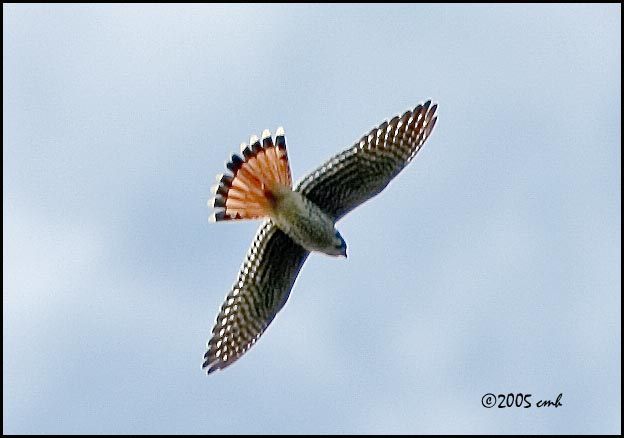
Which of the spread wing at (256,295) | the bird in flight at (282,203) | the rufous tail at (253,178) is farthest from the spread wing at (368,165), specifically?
the spread wing at (256,295)

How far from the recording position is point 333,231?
13.4 m

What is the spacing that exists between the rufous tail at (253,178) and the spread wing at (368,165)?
409 mm

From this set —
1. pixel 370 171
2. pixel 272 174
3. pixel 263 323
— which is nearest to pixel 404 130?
pixel 370 171

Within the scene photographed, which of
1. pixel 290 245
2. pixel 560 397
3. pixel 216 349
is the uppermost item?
pixel 290 245

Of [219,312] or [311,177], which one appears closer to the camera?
[311,177]

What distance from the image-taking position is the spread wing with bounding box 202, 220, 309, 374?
13820 mm

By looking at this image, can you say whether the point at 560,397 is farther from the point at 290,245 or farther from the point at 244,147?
the point at 244,147

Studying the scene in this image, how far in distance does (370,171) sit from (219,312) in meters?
2.57

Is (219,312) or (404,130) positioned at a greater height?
(404,130)

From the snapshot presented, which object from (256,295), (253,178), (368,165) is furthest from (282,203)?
(256,295)

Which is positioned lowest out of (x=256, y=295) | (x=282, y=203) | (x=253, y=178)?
(x=256, y=295)

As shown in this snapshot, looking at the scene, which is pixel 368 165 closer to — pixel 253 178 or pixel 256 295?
pixel 253 178

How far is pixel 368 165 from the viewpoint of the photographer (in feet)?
43.7

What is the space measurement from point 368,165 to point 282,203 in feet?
3.54
